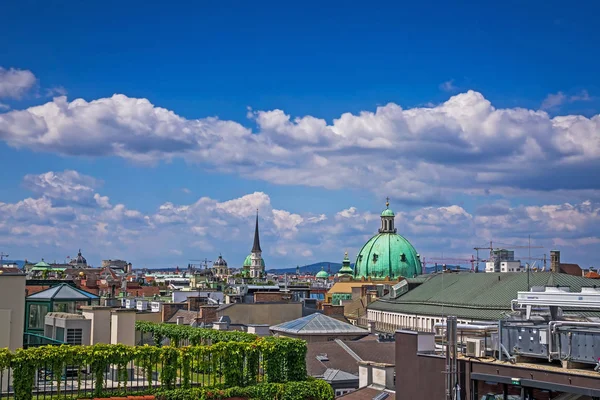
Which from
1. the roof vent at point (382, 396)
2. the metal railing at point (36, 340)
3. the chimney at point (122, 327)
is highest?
the chimney at point (122, 327)

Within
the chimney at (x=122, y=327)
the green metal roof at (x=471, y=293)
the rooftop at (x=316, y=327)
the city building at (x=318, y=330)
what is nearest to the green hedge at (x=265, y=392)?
the chimney at (x=122, y=327)

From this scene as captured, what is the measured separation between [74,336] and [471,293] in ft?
238

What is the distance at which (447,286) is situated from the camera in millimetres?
115125

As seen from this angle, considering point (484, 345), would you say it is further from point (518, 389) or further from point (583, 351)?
point (583, 351)

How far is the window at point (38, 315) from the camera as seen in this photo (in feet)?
146

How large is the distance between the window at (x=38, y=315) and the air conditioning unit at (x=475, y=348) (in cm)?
2982

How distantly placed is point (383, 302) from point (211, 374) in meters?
88.8

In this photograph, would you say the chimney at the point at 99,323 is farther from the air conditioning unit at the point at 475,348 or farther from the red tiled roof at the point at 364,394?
the air conditioning unit at the point at 475,348

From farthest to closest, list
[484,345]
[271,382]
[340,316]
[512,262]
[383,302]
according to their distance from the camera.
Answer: [512,262] < [383,302] < [340,316] < [271,382] < [484,345]

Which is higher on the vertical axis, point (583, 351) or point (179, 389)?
point (583, 351)

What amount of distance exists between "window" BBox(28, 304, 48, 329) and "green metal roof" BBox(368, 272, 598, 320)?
55206 mm

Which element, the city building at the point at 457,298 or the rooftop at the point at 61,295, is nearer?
the rooftop at the point at 61,295

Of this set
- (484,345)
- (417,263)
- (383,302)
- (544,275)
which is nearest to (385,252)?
(417,263)

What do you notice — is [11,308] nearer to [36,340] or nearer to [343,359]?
[36,340]
